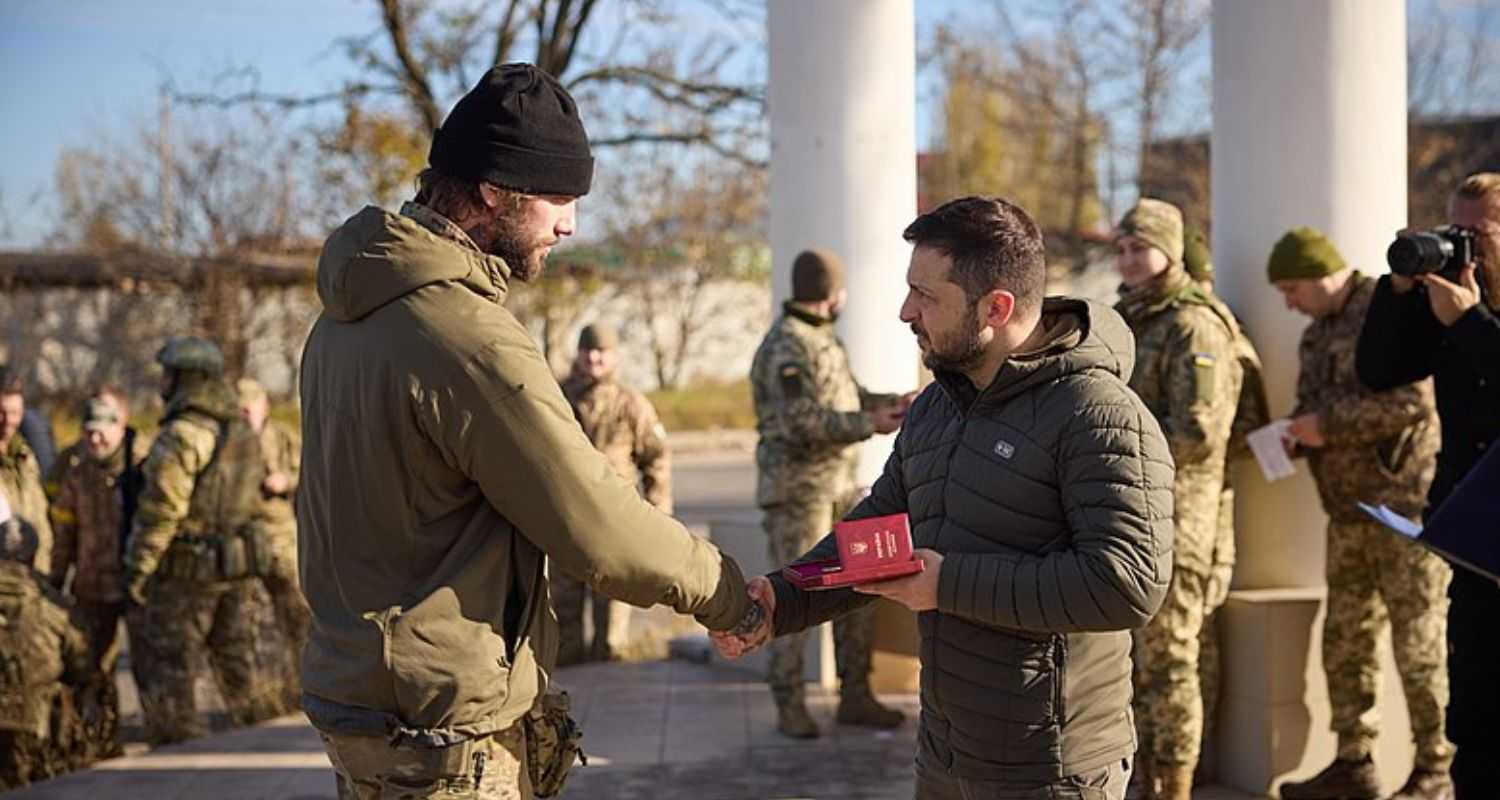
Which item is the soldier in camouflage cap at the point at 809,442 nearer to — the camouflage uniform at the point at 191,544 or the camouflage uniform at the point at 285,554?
the camouflage uniform at the point at 285,554

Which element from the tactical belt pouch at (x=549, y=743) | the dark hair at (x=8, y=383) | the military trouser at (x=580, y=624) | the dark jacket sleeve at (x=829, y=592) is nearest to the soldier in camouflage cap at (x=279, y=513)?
the dark hair at (x=8, y=383)

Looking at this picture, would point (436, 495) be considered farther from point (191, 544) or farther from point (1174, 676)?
point (191, 544)

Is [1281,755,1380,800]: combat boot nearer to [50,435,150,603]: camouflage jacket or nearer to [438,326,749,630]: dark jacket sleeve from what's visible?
[438,326,749,630]: dark jacket sleeve

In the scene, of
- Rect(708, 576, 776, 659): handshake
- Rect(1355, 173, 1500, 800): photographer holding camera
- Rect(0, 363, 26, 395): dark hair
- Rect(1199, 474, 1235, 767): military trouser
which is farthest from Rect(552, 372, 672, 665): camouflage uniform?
Rect(708, 576, 776, 659): handshake

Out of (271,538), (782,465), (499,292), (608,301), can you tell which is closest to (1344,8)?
(782,465)

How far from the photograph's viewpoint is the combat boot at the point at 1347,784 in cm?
612

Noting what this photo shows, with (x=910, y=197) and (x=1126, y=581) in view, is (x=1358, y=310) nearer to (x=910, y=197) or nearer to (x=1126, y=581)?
(x=910, y=197)

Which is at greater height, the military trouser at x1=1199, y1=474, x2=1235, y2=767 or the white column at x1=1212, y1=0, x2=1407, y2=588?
the white column at x1=1212, y1=0, x2=1407, y2=588

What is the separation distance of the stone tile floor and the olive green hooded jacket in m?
3.81

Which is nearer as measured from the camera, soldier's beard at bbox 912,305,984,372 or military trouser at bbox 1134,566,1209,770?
soldier's beard at bbox 912,305,984,372

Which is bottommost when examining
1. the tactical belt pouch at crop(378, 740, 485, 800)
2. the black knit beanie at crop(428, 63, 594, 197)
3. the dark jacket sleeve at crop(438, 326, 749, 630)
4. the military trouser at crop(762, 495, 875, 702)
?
the military trouser at crop(762, 495, 875, 702)

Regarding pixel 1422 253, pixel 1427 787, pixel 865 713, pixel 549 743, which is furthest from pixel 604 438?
pixel 549 743

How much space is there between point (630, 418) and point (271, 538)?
2.31m

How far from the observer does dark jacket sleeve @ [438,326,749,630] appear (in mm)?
2885
